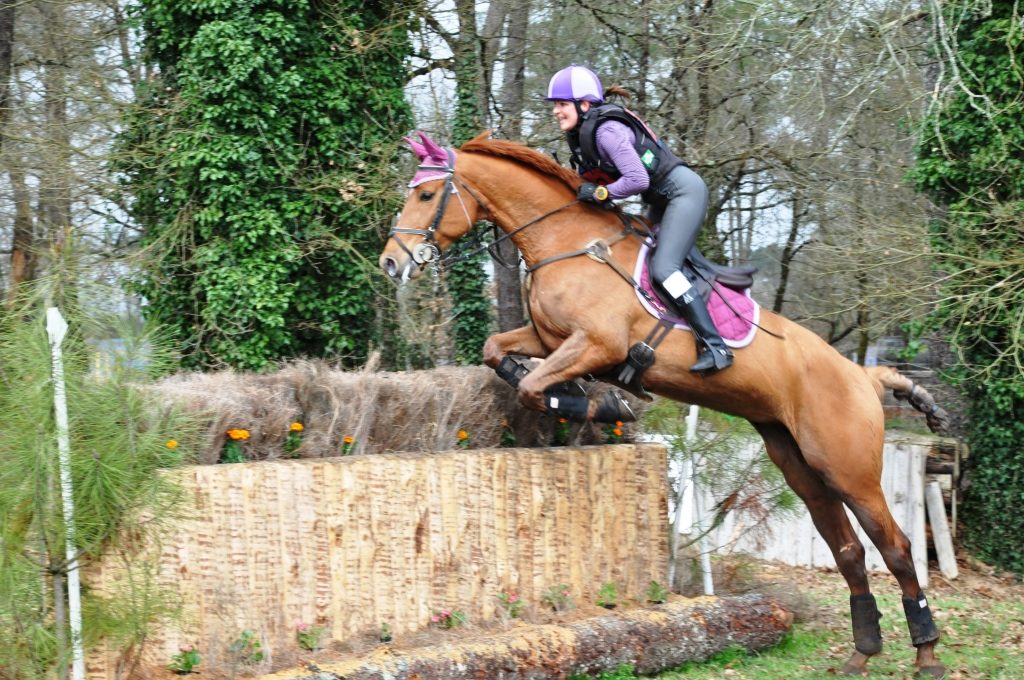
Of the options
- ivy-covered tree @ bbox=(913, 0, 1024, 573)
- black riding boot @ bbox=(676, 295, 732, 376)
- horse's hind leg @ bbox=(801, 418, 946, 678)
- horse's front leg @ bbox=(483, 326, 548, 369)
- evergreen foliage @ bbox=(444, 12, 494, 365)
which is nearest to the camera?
black riding boot @ bbox=(676, 295, 732, 376)

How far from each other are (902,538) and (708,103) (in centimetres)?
724

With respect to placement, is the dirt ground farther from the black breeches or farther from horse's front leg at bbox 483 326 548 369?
the black breeches

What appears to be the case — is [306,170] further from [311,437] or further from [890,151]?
[890,151]

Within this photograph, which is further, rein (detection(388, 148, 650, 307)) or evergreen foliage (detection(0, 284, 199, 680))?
rein (detection(388, 148, 650, 307))

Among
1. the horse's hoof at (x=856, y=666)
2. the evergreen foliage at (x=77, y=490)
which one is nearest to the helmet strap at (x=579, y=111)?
the evergreen foliage at (x=77, y=490)

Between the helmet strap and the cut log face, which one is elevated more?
the helmet strap

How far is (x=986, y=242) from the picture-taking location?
10.4 metres

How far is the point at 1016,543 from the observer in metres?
10.7

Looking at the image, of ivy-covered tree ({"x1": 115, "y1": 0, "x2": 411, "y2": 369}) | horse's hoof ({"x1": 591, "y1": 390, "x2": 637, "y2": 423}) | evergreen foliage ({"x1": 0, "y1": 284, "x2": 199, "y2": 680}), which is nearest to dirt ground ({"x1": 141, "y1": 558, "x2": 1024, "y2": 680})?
evergreen foliage ({"x1": 0, "y1": 284, "x2": 199, "y2": 680})

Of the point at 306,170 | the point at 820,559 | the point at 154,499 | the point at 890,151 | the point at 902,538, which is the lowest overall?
the point at 820,559

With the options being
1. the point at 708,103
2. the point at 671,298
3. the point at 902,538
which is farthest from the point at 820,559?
the point at 671,298

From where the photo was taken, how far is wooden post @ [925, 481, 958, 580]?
1084cm

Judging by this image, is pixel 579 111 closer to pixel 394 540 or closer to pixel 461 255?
pixel 461 255

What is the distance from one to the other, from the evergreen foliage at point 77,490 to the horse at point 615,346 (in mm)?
1824
